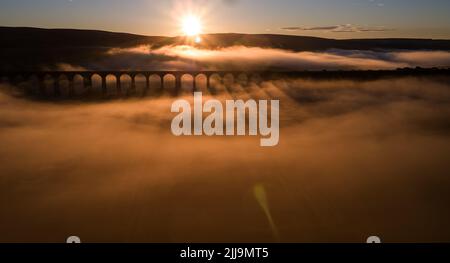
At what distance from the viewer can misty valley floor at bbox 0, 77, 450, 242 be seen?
36906mm

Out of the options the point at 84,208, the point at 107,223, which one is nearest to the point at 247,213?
the point at 107,223

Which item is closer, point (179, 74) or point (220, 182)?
point (220, 182)

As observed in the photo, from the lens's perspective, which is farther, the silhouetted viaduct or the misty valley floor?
the silhouetted viaduct

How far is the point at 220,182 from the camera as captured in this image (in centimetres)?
5781

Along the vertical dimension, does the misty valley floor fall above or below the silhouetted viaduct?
below

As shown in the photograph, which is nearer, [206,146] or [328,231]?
[328,231]

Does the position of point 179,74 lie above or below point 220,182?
above

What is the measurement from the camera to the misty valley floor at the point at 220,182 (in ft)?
121

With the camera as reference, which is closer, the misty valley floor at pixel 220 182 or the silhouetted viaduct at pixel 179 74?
the misty valley floor at pixel 220 182

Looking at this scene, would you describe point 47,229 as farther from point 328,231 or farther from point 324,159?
point 324,159

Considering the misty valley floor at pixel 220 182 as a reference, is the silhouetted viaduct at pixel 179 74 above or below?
above

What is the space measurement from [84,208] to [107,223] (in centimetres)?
850
